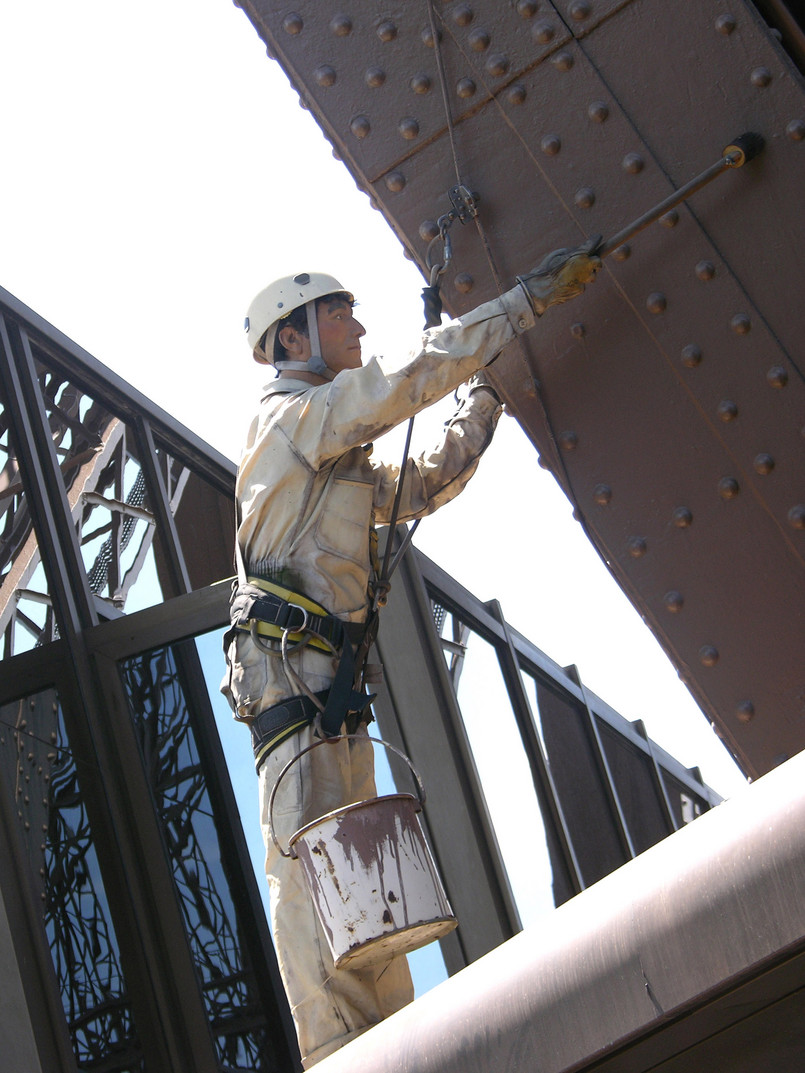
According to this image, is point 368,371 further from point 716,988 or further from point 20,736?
point 20,736

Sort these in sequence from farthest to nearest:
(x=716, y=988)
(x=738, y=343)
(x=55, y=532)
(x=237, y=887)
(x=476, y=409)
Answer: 1. (x=55, y=532)
2. (x=237, y=887)
3. (x=476, y=409)
4. (x=738, y=343)
5. (x=716, y=988)

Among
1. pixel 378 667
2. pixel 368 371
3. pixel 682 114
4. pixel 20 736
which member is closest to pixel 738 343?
pixel 682 114

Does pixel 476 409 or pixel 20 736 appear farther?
pixel 20 736

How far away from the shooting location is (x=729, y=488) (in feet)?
10.8

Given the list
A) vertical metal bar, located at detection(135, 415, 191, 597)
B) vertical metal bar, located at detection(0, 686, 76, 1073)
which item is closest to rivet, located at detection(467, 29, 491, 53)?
vertical metal bar, located at detection(0, 686, 76, 1073)

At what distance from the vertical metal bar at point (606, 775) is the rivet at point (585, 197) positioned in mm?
7085

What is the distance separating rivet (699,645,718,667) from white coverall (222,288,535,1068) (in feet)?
3.43

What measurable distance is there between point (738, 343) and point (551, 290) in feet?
1.74

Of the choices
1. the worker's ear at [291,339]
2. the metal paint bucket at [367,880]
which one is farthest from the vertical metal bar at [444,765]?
the metal paint bucket at [367,880]

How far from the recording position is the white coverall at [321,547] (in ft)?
11.4

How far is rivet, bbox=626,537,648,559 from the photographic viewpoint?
3.42m

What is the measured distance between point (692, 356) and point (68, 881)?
4.88m

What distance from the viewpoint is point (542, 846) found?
318 inches

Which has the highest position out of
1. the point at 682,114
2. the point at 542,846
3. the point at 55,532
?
the point at 55,532
